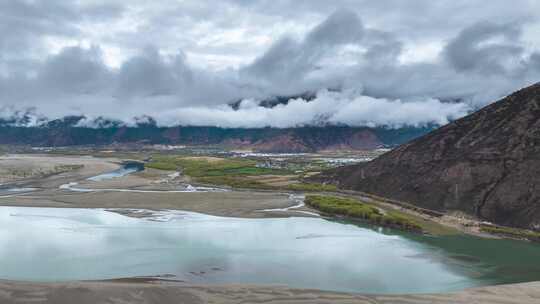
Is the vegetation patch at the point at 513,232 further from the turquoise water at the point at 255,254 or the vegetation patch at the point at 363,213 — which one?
the vegetation patch at the point at 363,213

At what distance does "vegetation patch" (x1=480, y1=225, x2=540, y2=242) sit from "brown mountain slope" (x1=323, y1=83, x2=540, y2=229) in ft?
8.31

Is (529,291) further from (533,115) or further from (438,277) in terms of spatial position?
(533,115)

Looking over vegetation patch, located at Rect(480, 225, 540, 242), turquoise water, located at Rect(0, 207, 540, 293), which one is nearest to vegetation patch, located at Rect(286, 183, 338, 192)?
turquoise water, located at Rect(0, 207, 540, 293)

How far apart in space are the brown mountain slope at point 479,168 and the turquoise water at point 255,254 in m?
14.1

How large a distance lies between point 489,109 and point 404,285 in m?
71.6

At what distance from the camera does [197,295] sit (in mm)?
36406

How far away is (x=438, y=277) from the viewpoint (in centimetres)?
4466

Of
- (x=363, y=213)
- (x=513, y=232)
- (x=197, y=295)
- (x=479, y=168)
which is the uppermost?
(x=479, y=168)

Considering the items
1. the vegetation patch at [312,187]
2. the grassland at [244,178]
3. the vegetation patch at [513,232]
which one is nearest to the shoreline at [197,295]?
the vegetation patch at [513,232]

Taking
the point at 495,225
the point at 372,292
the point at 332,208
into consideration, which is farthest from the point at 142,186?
the point at 372,292

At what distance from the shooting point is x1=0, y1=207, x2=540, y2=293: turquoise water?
42.6 metres

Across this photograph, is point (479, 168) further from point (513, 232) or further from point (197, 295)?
point (197, 295)

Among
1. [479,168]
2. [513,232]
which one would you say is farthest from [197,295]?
[479,168]

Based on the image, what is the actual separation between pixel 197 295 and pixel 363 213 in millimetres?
44974
